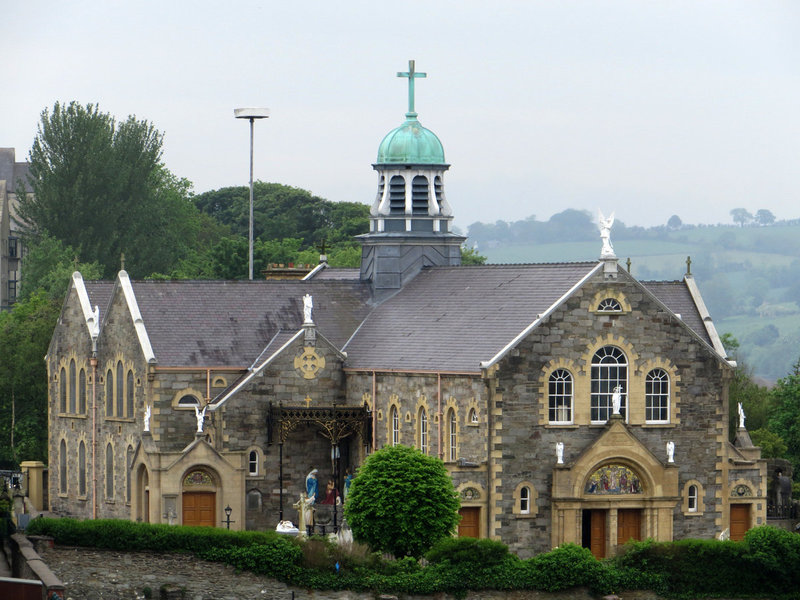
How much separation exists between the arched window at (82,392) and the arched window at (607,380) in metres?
22.0

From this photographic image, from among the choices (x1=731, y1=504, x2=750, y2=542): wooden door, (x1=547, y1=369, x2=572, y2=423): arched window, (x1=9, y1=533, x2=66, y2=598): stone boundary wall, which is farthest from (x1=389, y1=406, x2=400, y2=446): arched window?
(x1=9, y1=533, x2=66, y2=598): stone boundary wall

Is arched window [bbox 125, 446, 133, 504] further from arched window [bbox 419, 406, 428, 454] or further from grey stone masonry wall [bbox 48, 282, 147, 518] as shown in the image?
arched window [bbox 419, 406, 428, 454]

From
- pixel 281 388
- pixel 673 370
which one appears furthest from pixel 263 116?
pixel 673 370

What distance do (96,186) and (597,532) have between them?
72.1 meters

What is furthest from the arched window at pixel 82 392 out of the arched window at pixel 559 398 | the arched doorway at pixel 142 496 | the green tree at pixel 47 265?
the green tree at pixel 47 265

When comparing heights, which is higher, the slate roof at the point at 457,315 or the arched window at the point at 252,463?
the slate roof at the point at 457,315

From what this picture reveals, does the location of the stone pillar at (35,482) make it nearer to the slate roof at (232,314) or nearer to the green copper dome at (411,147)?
the slate roof at (232,314)

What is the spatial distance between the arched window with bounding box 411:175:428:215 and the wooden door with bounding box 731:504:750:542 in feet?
58.2

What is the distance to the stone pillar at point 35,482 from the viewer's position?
278 ft

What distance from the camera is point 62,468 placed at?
8438cm

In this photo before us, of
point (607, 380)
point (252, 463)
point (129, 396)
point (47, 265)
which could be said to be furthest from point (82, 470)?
point (47, 265)

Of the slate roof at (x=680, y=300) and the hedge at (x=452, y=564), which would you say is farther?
the slate roof at (x=680, y=300)

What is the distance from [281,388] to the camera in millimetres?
76125

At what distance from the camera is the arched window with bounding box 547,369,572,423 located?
2803 inches
